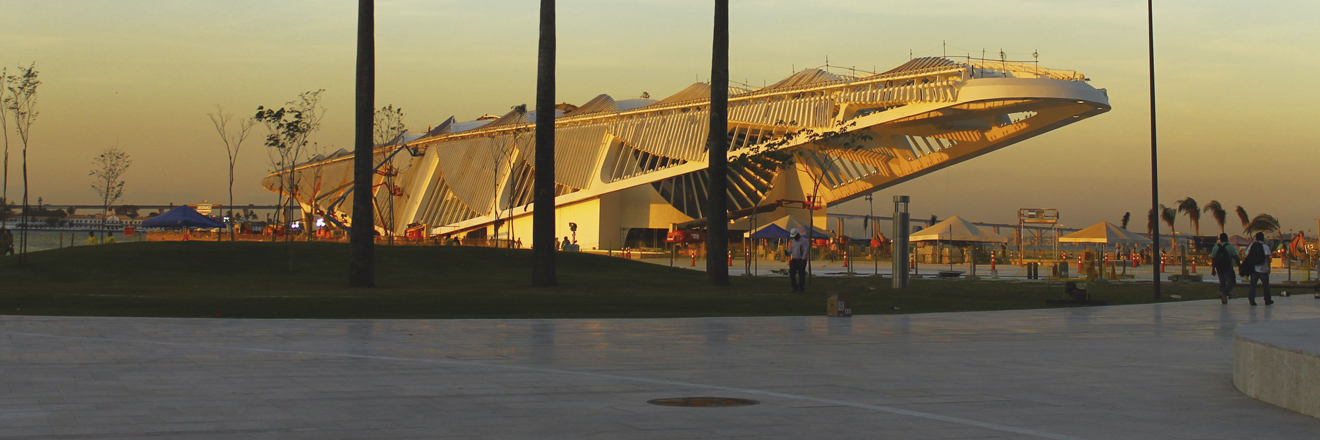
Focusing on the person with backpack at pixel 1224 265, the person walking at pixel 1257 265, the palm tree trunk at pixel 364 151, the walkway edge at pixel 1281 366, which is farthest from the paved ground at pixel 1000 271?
the walkway edge at pixel 1281 366

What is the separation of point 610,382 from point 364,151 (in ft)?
55.5

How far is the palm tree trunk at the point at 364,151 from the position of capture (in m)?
23.5

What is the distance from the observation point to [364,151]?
78.4 ft

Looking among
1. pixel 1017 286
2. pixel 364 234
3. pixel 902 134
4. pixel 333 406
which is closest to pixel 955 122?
pixel 902 134

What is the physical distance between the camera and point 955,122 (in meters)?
61.8

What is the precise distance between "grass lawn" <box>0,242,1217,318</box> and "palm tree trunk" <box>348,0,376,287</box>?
667 millimetres

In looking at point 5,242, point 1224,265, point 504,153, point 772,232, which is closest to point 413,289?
point 1224,265

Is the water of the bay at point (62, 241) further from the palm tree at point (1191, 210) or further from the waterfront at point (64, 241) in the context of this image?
the palm tree at point (1191, 210)

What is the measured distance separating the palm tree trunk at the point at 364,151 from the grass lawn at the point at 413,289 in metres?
0.67

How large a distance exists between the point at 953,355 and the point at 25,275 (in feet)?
77.3

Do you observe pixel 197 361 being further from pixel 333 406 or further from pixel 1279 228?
pixel 1279 228

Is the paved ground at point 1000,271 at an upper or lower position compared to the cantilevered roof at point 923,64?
lower

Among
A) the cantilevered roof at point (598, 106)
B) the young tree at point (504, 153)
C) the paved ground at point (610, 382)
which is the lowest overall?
the paved ground at point (610, 382)

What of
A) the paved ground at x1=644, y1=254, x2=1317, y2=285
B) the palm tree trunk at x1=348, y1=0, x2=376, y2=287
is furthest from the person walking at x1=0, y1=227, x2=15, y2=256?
the paved ground at x1=644, y1=254, x2=1317, y2=285
